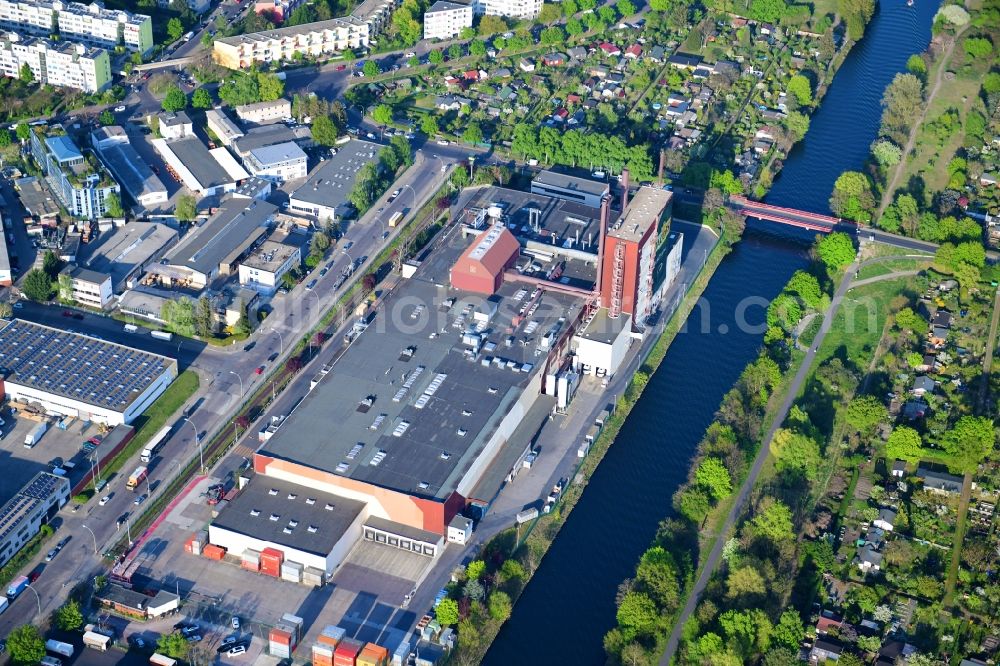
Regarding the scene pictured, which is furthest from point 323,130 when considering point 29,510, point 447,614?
point 447,614

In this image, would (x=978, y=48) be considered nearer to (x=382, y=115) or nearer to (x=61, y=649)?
(x=382, y=115)

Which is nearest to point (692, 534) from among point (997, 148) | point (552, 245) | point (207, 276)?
point (552, 245)

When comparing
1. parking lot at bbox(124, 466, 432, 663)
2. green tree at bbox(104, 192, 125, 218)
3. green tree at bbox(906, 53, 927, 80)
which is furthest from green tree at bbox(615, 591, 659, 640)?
green tree at bbox(906, 53, 927, 80)

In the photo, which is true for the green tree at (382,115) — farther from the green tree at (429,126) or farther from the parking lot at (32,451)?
the parking lot at (32,451)

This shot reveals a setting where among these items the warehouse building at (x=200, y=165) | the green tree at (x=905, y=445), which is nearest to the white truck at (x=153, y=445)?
the warehouse building at (x=200, y=165)

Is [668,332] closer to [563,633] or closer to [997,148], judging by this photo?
[563,633]
